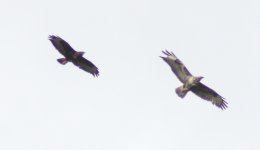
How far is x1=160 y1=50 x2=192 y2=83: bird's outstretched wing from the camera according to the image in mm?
28609

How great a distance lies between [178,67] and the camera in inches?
1136

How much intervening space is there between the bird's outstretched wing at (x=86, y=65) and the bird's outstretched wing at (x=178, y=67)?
4055mm

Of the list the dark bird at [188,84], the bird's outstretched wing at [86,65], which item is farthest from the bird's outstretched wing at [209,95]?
the bird's outstretched wing at [86,65]

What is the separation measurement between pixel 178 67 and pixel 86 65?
189 inches

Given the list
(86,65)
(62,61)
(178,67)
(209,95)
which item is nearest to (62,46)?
(62,61)

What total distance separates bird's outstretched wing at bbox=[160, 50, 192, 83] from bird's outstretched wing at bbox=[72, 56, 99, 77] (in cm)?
406

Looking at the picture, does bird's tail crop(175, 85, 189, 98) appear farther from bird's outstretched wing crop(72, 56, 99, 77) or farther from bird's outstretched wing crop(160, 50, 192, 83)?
bird's outstretched wing crop(72, 56, 99, 77)

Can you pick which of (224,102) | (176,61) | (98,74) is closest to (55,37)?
(98,74)

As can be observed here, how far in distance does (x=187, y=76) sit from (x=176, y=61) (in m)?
0.81

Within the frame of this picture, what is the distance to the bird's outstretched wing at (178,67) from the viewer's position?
1126 inches

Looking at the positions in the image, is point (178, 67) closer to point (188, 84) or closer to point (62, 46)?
point (188, 84)

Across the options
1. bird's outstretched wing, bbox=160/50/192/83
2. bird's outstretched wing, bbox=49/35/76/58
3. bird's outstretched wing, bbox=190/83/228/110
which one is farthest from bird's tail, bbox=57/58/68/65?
bird's outstretched wing, bbox=190/83/228/110

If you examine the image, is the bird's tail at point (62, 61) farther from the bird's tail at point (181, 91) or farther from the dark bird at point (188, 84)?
the bird's tail at point (181, 91)

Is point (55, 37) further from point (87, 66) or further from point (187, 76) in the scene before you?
point (187, 76)
